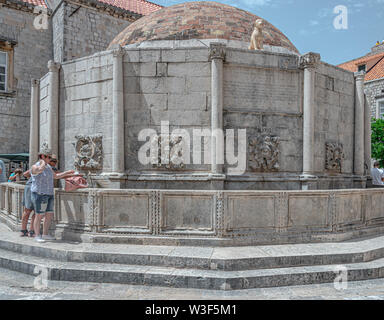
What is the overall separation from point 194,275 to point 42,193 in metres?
3.38

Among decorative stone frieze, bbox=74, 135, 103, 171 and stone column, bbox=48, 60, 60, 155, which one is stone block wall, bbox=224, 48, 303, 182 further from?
stone column, bbox=48, 60, 60, 155

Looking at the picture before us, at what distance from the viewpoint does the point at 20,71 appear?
2153cm

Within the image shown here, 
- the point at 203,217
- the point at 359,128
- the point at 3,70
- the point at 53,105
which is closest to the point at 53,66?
the point at 53,105

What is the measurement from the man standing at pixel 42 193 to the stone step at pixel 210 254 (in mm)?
434

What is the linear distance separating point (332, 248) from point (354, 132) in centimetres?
576

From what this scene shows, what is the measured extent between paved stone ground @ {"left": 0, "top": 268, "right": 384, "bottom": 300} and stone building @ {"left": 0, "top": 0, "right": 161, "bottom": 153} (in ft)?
62.2

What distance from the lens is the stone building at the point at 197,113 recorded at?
8.09 meters

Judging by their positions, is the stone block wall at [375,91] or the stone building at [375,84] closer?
the stone block wall at [375,91]

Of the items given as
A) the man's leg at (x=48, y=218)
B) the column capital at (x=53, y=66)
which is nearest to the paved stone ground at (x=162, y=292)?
the man's leg at (x=48, y=218)

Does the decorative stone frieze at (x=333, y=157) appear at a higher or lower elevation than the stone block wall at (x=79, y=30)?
lower

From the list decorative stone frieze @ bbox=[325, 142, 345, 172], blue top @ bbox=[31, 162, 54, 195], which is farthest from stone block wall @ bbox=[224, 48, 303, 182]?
blue top @ bbox=[31, 162, 54, 195]

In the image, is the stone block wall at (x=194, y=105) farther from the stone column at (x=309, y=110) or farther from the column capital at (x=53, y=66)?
the column capital at (x=53, y=66)

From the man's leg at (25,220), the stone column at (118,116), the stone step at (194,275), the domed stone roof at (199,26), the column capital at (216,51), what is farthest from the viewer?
the domed stone roof at (199,26)

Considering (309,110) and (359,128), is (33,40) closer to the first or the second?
(309,110)
